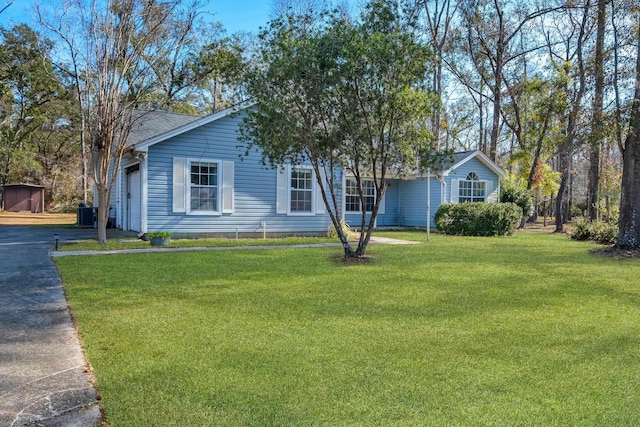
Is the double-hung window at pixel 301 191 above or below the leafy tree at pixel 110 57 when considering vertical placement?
below

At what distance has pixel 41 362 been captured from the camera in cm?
358

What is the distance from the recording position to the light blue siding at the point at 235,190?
1248 centimetres

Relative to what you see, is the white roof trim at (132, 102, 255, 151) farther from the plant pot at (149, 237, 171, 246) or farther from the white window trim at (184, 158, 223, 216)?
the plant pot at (149, 237, 171, 246)

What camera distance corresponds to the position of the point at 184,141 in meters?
12.7

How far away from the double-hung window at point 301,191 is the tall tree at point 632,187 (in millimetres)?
8269

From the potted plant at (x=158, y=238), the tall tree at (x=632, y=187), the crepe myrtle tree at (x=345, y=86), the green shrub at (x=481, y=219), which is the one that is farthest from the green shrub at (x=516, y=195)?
the potted plant at (x=158, y=238)

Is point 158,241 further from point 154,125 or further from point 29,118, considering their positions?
point 29,118

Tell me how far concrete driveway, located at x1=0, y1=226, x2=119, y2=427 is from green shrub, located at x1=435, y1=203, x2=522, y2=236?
13081 millimetres

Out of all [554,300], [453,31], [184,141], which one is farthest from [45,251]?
[453,31]

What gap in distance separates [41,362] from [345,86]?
6086 millimetres

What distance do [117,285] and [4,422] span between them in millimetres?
3930

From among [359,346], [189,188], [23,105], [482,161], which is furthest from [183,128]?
[23,105]

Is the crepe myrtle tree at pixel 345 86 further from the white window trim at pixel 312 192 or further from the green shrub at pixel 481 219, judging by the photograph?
the green shrub at pixel 481 219

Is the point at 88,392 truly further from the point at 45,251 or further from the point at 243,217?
the point at 243,217
